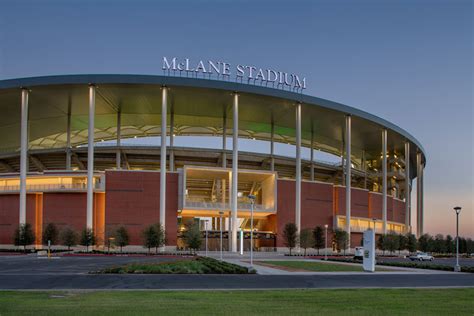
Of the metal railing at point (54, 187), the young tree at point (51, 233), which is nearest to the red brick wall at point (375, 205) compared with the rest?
the metal railing at point (54, 187)

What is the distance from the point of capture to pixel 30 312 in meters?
14.2

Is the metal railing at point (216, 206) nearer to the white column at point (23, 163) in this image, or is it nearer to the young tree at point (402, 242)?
the white column at point (23, 163)

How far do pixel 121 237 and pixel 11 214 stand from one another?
1650 centimetres

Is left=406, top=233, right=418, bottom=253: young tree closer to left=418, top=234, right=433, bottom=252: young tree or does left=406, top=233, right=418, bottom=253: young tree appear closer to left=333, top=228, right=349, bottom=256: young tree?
left=418, top=234, right=433, bottom=252: young tree

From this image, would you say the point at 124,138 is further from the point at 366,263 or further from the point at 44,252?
the point at 366,263

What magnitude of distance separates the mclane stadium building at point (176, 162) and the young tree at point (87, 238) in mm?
1658

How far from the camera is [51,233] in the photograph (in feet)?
230

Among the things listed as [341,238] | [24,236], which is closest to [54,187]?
[24,236]

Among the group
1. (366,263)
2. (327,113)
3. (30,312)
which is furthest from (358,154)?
Answer: (30,312)

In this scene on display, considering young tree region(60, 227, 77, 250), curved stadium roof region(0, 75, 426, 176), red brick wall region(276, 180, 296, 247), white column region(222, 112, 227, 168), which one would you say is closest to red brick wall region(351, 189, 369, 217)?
curved stadium roof region(0, 75, 426, 176)

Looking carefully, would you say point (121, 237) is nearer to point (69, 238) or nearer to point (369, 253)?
point (69, 238)

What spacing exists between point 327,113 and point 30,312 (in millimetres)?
74890

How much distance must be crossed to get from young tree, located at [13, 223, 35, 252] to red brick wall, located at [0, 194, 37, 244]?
3850 millimetres

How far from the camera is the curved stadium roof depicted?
74.0m
